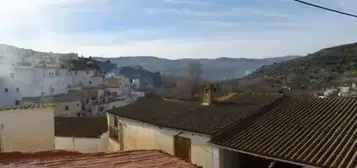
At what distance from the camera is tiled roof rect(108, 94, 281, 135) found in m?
14.7

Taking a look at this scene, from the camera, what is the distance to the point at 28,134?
12.3 m

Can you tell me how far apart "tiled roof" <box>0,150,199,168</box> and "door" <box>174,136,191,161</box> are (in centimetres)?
817

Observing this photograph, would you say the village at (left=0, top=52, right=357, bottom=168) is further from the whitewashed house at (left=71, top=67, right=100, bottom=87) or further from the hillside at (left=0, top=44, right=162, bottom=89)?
the whitewashed house at (left=71, top=67, right=100, bottom=87)

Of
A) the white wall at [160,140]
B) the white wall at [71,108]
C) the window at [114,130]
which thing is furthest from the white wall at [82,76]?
the white wall at [160,140]

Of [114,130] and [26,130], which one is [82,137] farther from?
[26,130]

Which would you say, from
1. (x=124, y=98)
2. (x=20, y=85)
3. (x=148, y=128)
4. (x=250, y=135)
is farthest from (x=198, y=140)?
(x=124, y=98)

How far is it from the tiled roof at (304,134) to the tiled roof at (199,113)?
2.88ft

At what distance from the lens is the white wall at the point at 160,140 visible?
552 inches

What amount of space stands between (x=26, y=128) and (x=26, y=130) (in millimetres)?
59

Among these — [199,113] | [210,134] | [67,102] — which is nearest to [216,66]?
[67,102]

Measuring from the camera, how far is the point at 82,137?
26.3 m

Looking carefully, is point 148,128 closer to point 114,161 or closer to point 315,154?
point 315,154

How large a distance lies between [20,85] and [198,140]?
1567 inches

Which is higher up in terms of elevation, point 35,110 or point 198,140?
point 35,110
